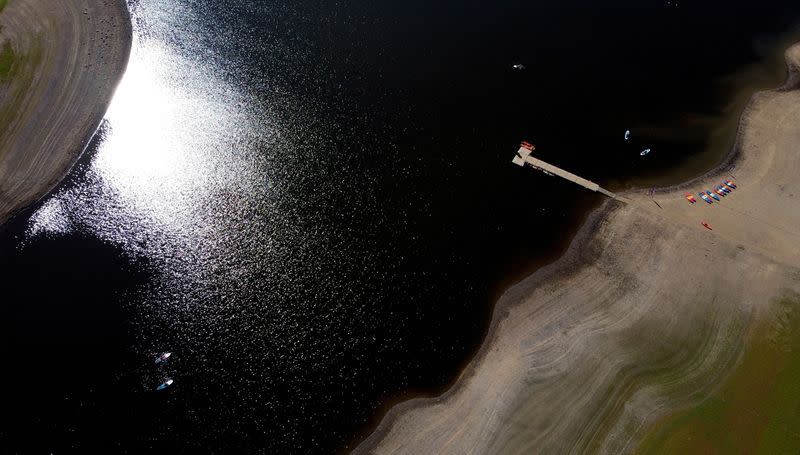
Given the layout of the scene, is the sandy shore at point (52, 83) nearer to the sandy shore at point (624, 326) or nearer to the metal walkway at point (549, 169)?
the sandy shore at point (624, 326)

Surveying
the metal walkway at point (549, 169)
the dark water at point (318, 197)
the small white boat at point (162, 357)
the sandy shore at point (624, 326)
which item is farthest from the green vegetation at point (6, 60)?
the metal walkway at point (549, 169)

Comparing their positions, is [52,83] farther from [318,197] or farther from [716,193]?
[716,193]

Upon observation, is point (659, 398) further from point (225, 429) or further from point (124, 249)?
point (124, 249)

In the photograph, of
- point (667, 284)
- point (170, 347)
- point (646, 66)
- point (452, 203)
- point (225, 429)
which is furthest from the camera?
point (646, 66)

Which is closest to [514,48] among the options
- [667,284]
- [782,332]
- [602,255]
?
[602,255]

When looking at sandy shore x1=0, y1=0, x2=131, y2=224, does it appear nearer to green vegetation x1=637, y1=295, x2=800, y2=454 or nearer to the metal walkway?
the metal walkway

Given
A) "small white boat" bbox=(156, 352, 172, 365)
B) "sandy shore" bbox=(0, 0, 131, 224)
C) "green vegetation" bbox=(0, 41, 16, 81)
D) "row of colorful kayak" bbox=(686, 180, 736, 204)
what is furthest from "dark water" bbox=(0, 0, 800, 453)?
"green vegetation" bbox=(0, 41, 16, 81)
